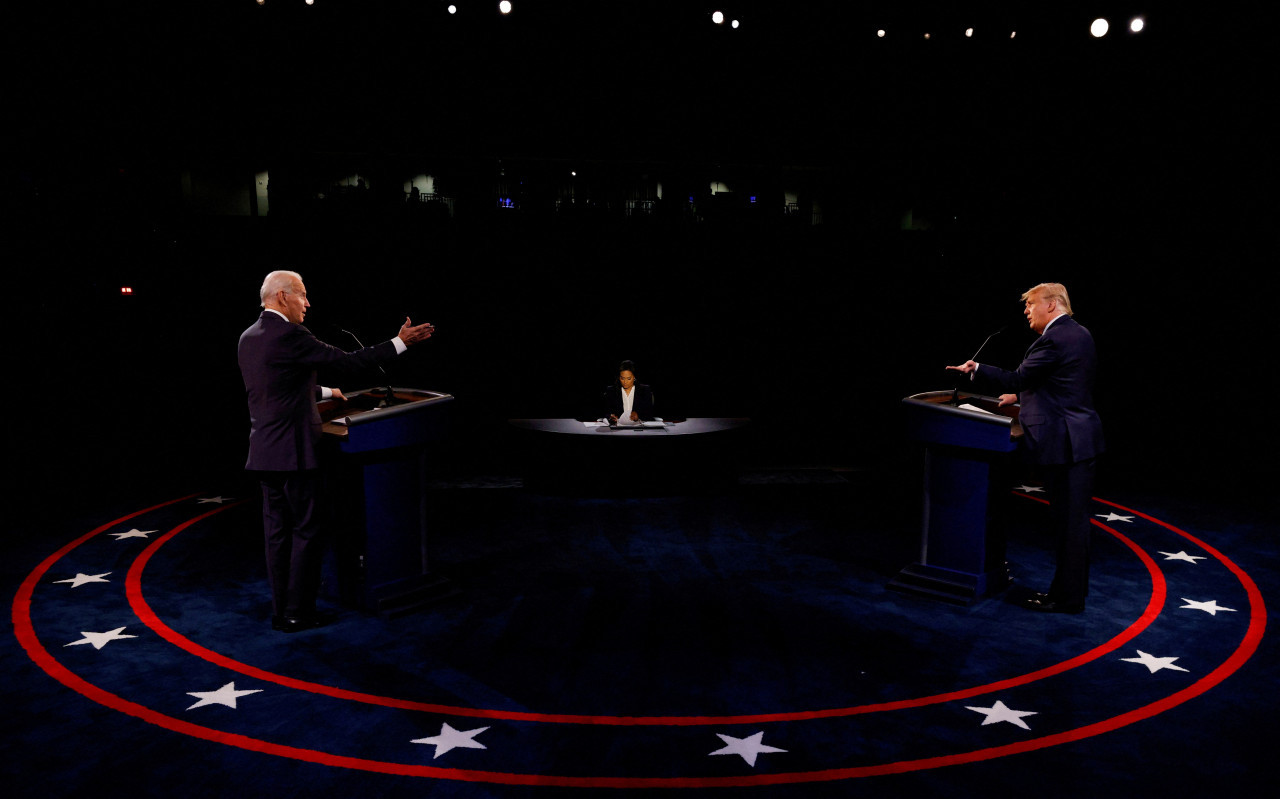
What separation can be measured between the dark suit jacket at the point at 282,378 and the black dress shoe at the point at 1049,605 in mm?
3872

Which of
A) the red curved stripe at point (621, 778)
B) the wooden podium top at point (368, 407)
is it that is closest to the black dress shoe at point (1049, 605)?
the red curved stripe at point (621, 778)

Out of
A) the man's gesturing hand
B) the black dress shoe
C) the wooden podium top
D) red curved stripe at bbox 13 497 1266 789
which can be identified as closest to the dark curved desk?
the wooden podium top

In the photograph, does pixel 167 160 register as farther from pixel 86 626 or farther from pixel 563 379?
pixel 86 626

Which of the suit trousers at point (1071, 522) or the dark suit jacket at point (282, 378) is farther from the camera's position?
the suit trousers at point (1071, 522)

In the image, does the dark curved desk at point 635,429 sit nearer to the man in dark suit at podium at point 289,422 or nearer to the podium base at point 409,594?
the podium base at point 409,594

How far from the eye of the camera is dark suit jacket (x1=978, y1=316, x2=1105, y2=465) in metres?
4.07

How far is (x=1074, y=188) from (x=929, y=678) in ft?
24.5

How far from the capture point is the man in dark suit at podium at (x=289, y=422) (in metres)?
3.81

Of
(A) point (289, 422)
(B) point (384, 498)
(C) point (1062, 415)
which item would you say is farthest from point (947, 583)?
(A) point (289, 422)

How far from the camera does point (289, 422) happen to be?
3.88 metres

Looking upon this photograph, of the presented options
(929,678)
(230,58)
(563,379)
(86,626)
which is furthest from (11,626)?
(230,58)

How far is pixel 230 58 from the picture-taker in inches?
416

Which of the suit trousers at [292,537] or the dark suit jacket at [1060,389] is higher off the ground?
the dark suit jacket at [1060,389]

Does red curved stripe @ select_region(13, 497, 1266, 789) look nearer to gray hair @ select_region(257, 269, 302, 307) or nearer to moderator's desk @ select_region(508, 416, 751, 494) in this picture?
gray hair @ select_region(257, 269, 302, 307)
